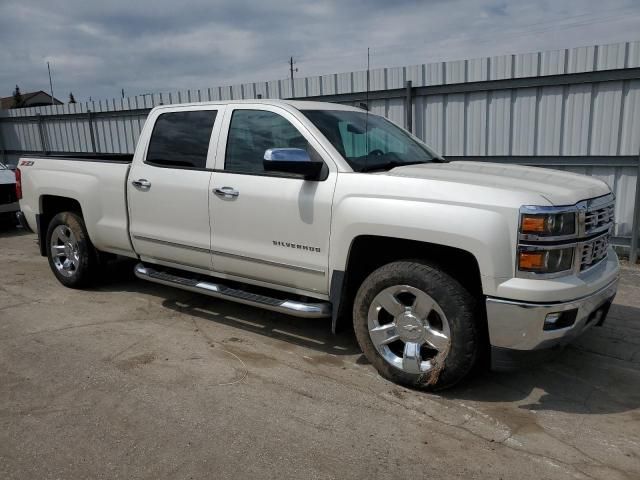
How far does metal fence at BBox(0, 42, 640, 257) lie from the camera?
6.89 m

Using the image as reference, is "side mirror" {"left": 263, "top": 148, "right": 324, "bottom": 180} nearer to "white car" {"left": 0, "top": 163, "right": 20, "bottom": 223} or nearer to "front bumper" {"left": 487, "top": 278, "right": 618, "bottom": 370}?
"front bumper" {"left": 487, "top": 278, "right": 618, "bottom": 370}

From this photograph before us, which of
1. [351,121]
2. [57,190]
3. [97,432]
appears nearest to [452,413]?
[97,432]

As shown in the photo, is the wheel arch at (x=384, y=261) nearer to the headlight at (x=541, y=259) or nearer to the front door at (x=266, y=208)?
the front door at (x=266, y=208)

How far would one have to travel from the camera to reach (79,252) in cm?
575

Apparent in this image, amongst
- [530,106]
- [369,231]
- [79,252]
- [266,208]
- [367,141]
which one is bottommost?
[79,252]

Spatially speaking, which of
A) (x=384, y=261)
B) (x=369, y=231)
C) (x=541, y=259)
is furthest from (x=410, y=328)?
(x=541, y=259)

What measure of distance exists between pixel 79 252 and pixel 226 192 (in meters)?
2.41

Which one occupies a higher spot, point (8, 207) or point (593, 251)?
point (593, 251)

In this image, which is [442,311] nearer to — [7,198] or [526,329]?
[526,329]

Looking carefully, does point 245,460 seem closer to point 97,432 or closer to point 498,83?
point 97,432

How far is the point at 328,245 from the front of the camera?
3.78 meters

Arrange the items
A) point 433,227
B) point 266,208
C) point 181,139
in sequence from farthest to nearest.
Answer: point 181,139 < point 266,208 < point 433,227

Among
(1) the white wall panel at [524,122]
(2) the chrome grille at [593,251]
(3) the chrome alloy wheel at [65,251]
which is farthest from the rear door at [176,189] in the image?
(1) the white wall panel at [524,122]

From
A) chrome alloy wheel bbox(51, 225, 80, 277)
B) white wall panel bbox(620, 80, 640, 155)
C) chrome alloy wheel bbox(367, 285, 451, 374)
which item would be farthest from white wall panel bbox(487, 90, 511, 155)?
chrome alloy wheel bbox(51, 225, 80, 277)
